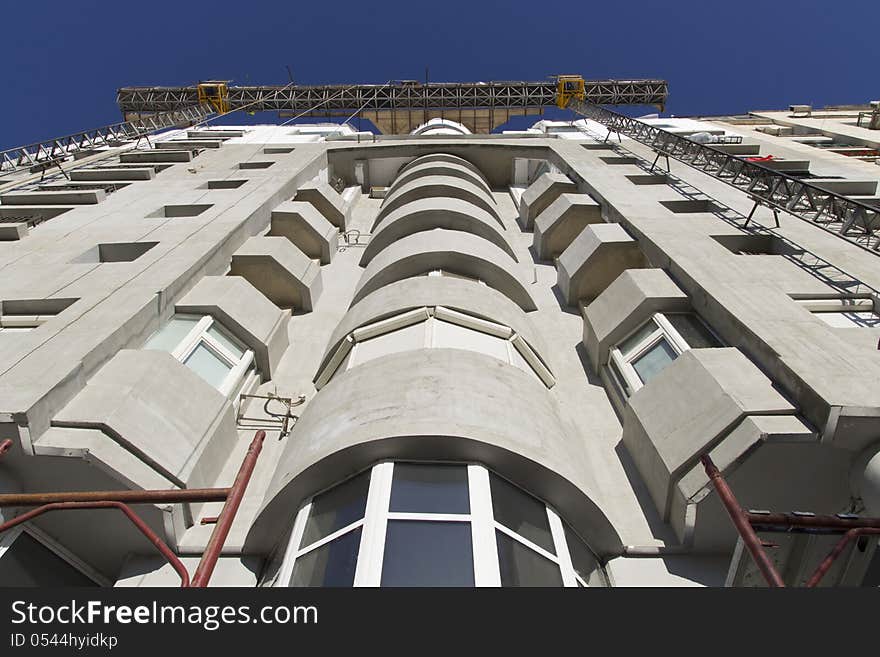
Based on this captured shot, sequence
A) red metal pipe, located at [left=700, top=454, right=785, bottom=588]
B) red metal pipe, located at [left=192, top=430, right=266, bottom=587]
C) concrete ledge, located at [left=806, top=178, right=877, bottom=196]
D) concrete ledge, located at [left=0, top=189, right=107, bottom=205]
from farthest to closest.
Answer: concrete ledge, located at [left=0, top=189, right=107, bottom=205]
concrete ledge, located at [left=806, top=178, right=877, bottom=196]
red metal pipe, located at [left=192, top=430, right=266, bottom=587]
red metal pipe, located at [left=700, top=454, right=785, bottom=588]

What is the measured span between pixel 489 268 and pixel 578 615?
9.67 metres

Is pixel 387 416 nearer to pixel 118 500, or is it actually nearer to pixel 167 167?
pixel 118 500

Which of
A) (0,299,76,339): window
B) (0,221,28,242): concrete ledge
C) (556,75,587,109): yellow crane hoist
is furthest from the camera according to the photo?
(556,75,587,109): yellow crane hoist

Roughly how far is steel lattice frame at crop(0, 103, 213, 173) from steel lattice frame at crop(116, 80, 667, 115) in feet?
19.9

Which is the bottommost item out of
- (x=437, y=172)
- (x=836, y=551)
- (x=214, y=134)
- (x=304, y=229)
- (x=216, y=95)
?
(x=836, y=551)

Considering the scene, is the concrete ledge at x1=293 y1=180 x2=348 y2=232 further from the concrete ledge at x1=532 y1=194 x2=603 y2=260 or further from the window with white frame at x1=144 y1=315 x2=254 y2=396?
the window with white frame at x1=144 y1=315 x2=254 y2=396

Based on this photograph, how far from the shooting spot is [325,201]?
784 inches

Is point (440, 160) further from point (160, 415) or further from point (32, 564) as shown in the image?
point (32, 564)

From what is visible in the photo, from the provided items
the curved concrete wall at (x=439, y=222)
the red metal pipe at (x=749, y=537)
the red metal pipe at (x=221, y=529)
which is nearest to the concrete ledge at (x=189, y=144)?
the curved concrete wall at (x=439, y=222)

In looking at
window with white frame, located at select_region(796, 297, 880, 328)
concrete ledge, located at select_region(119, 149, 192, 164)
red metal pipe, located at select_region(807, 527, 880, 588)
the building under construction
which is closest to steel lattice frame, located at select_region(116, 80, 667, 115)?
concrete ledge, located at select_region(119, 149, 192, 164)

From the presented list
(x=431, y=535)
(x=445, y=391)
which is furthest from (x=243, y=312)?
(x=431, y=535)

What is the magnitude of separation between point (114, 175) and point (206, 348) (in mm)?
15963

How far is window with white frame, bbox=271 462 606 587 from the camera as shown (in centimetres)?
506

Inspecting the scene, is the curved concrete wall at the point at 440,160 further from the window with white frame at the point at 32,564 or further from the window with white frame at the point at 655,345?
the window with white frame at the point at 32,564
